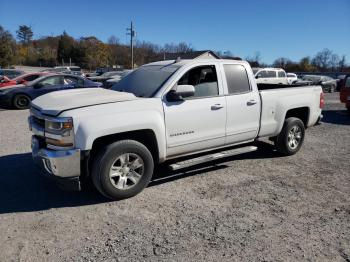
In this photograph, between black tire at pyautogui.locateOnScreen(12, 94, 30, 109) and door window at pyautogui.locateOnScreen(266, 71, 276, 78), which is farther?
door window at pyautogui.locateOnScreen(266, 71, 276, 78)

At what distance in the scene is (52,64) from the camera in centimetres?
9225

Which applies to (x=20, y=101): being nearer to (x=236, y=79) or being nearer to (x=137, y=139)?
(x=137, y=139)

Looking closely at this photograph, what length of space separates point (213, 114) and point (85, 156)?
82.3 inches

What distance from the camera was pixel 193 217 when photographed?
4.09 metres

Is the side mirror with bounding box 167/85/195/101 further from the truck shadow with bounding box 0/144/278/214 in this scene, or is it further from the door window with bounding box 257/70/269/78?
the door window with bounding box 257/70/269/78

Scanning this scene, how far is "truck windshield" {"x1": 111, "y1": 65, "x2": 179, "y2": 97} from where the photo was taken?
16.4ft

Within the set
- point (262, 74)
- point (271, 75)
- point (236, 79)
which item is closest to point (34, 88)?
point (236, 79)

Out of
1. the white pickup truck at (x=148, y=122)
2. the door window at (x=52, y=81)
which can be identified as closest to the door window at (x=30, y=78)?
the door window at (x=52, y=81)

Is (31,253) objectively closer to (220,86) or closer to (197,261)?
(197,261)

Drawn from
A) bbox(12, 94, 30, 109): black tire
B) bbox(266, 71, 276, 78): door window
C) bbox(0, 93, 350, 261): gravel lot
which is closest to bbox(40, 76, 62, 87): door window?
bbox(12, 94, 30, 109): black tire

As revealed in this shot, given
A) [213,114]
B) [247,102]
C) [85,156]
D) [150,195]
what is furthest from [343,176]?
[85,156]

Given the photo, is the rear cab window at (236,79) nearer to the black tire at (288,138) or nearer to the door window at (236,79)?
the door window at (236,79)

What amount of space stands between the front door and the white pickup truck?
1 centimetres

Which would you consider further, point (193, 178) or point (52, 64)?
point (52, 64)
